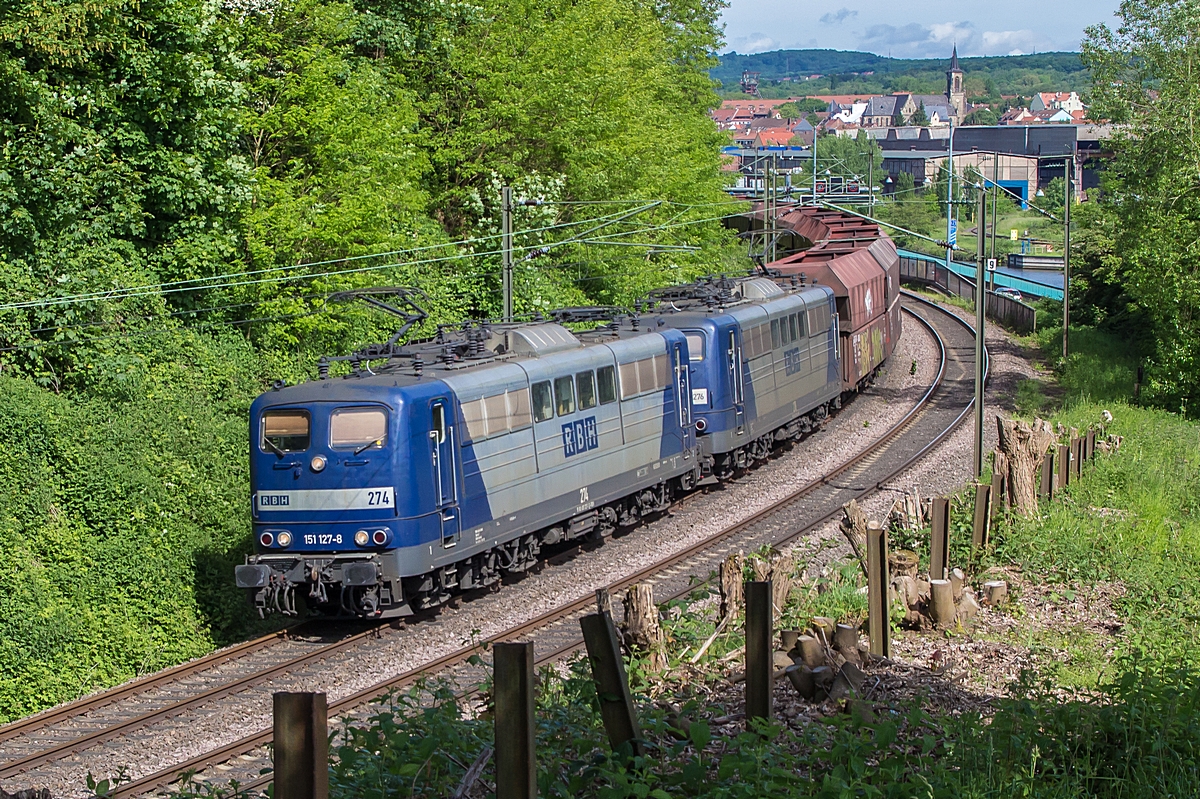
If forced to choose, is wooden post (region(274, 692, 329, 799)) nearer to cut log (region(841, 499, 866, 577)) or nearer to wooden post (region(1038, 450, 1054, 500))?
cut log (region(841, 499, 866, 577))

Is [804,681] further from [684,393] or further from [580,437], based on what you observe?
[684,393]

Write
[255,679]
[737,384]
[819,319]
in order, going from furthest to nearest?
[819,319] < [737,384] < [255,679]

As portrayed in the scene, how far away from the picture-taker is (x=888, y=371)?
123 ft

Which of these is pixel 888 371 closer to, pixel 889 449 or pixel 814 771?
pixel 889 449

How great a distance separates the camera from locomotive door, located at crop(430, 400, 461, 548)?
14.5 m

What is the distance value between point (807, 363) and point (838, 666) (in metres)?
18.4

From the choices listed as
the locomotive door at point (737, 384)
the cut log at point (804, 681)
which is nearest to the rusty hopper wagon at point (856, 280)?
the locomotive door at point (737, 384)

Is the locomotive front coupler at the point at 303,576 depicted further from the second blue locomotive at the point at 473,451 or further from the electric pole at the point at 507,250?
the electric pole at the point at 507,250

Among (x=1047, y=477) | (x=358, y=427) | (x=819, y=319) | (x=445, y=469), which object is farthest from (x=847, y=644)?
(x=819, y=319)

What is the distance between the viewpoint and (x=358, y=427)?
14062mm

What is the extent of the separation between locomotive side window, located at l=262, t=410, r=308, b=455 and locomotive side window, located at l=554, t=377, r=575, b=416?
376 centimetres

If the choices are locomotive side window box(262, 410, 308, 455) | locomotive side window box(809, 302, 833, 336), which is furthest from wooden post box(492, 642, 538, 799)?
locomotive side window box(809, 302, 833, 336)

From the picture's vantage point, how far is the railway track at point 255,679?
1065 cm

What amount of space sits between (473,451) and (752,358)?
900 cm
